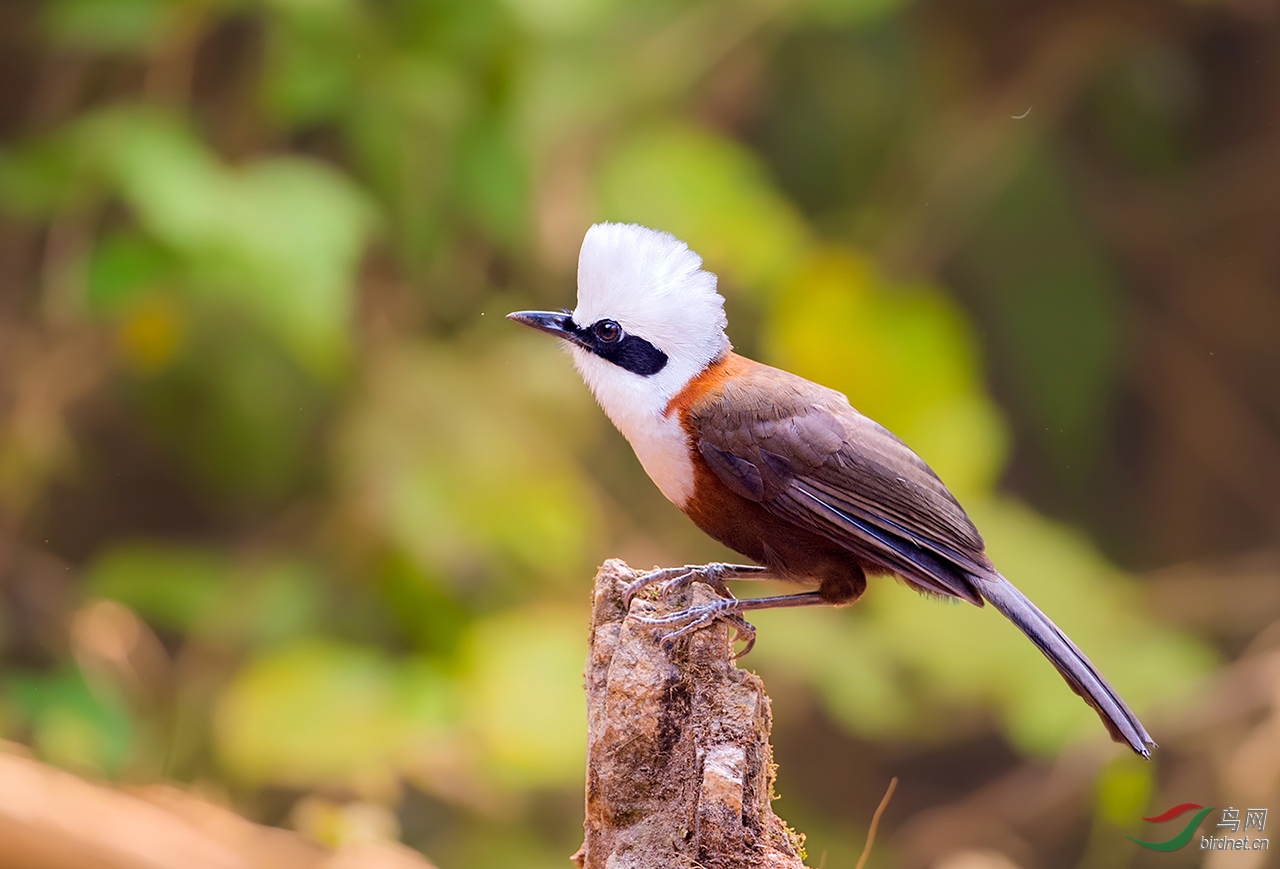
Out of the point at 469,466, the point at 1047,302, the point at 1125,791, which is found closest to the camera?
the point at 1125,791

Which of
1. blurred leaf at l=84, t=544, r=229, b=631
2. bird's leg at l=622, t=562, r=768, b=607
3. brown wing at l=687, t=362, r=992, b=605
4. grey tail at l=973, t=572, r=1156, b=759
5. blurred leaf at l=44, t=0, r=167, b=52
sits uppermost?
blurred leaf at l=44, t=0, r=167, b=52

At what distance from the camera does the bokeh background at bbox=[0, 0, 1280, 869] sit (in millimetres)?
3367

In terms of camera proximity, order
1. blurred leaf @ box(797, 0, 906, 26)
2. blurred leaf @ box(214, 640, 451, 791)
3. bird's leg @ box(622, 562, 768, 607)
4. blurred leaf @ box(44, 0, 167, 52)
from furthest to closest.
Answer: blurred leaf @ box(797, 0, 906, 26) → blurred leaf @ box(44, 0, 167, 52) → blurred leaf @ box(214, 640, 451, 791) → bird's leg @ box(622, 562, 768, 607)

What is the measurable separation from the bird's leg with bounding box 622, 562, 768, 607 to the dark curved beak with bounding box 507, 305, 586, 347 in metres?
0.44

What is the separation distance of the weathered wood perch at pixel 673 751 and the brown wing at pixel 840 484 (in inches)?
10.7

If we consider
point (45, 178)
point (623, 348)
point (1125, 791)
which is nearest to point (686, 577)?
point (623, 348)

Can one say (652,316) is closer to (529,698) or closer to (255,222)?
(529,698)

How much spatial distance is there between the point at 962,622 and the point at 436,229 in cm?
205

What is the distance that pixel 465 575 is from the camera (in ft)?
11.8

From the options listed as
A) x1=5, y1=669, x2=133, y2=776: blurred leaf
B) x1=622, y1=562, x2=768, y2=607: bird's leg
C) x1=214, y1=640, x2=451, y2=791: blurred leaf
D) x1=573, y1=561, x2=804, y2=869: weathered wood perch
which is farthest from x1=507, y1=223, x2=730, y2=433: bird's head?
x1=5, y1=669, x2=133, y2=776: blurred leaf

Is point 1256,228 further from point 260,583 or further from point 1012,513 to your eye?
point 260,583

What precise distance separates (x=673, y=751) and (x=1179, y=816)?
1.48 meters

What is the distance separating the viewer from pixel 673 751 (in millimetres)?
1817

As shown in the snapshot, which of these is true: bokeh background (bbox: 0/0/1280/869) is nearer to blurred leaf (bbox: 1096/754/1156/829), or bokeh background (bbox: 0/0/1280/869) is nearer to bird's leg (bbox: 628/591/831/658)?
blurred leaf (bbox: 1096/754/1156/829)
